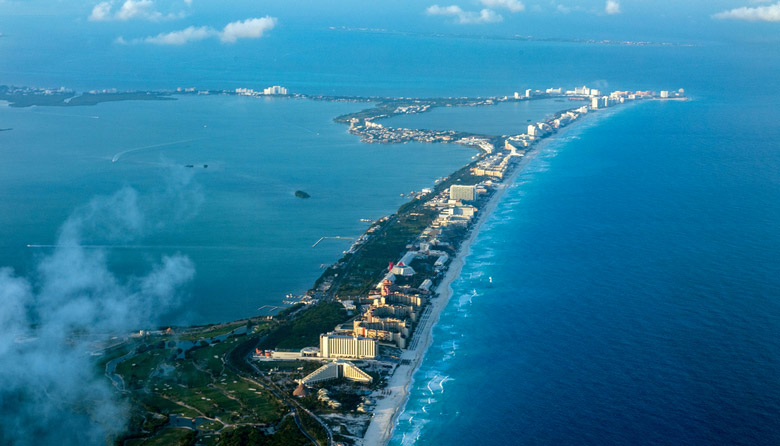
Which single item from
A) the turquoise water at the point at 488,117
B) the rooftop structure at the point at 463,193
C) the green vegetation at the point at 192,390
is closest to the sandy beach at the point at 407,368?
the green vegetation at the point at 192,390

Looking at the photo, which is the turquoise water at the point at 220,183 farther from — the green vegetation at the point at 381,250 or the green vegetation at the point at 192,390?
the green vegetation at the point at 192,390

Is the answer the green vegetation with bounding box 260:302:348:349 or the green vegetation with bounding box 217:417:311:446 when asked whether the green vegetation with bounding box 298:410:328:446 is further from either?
the green vegetation with bounding box 260:302:348:349

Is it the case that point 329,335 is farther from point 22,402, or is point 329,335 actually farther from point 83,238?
point 83,238

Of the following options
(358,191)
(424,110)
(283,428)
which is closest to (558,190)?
(358,191)

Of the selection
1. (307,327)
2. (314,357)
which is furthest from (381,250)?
(314,357)

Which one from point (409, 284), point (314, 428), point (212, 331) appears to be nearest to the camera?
point (314, 428)

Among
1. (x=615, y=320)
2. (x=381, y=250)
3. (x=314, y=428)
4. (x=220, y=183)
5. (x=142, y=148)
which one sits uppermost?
(x=142, y=148)

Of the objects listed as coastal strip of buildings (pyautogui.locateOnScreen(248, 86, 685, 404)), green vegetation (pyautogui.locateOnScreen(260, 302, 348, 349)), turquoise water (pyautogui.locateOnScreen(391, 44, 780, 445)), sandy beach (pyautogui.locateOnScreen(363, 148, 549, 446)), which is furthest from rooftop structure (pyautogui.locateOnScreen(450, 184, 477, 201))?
green vegetation (pyautogui.locateOnScreen(260, 302, 348, 349))

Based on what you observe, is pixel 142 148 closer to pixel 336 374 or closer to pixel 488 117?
pixel 488 117
